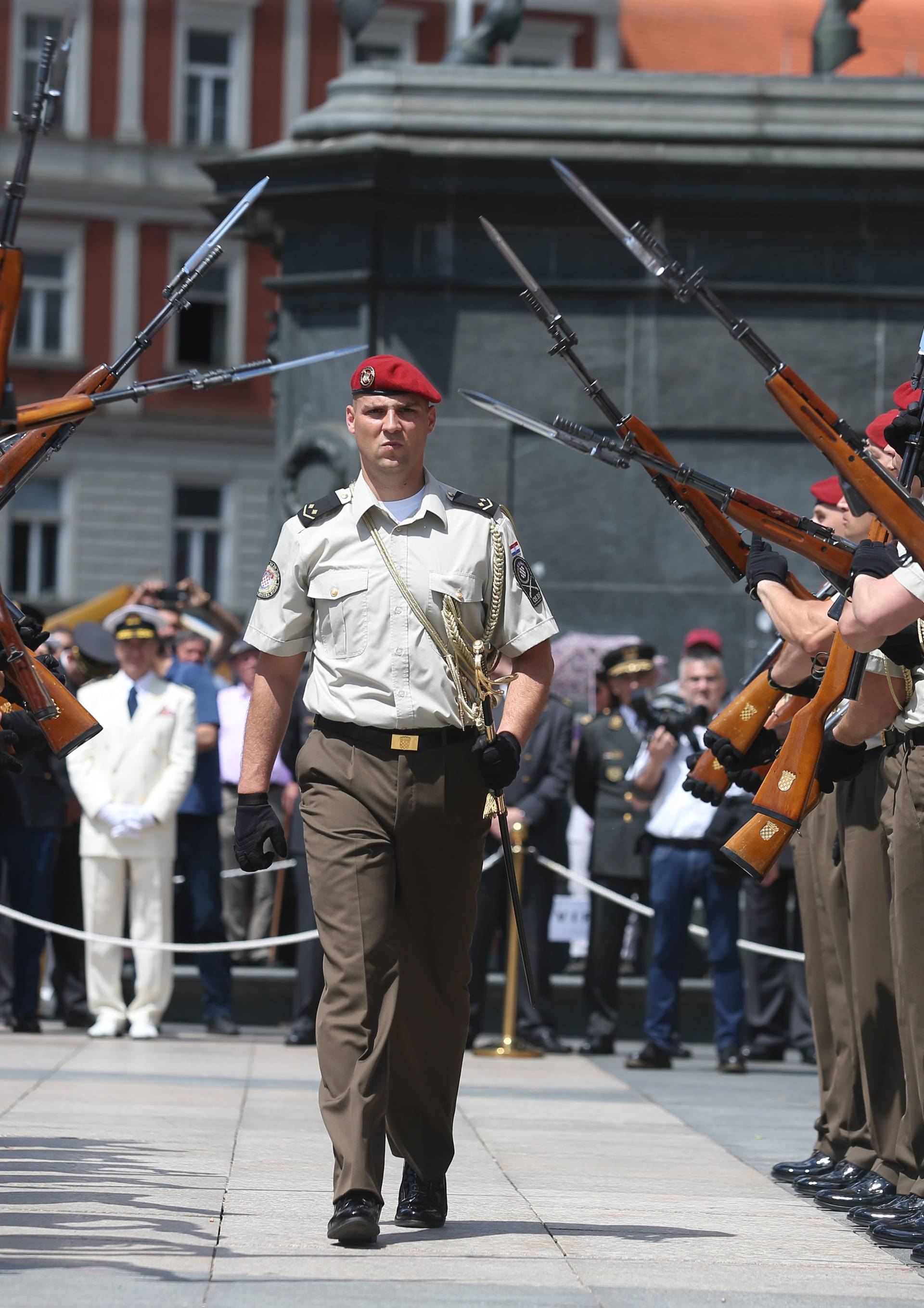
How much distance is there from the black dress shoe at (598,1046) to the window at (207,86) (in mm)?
32476

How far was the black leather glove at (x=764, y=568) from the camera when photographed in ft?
20.9

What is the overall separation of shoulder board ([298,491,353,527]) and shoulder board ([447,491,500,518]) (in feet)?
0.93

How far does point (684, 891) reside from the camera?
11.1m

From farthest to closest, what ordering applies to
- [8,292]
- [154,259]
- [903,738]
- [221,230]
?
[154,259]
[221,230]
[903,738]
[8,292]

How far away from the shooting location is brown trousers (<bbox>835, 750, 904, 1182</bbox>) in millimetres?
6473

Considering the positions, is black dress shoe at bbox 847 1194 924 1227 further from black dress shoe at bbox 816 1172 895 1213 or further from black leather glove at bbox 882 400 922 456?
black leather glove at bbox 882 400 922 456

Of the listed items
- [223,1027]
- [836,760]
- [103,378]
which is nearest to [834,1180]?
[836,760]

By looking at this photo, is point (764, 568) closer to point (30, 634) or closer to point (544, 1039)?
point (30, 634)

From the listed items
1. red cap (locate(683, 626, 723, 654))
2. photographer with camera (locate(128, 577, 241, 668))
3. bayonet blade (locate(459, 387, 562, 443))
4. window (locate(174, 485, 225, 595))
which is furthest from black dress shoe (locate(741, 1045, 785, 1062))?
window (locate(174, 485, 225, 595))

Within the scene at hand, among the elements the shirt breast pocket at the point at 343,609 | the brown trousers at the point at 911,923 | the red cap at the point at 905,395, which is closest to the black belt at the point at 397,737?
the shirt breast pocket at the point at 343,609

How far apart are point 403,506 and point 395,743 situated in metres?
0.67

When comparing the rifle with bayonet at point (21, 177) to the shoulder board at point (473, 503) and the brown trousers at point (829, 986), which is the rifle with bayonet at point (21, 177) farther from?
the brown trousers at point (829, 986)

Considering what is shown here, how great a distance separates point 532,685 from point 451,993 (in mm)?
853

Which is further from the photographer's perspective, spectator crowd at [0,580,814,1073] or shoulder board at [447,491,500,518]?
spectator crowd at [0,580,814,1073]
